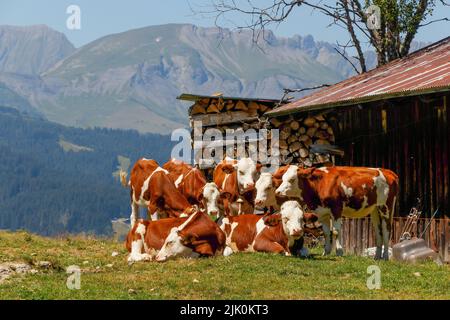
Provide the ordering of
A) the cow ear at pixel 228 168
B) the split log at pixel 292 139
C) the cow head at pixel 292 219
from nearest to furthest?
1. the cow head at pixel 292 219
2. the cow ear at pixel 228 168
3. the split log at pixel 292 139

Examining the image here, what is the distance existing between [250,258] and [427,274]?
3.33 m

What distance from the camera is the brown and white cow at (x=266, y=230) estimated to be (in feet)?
58.9

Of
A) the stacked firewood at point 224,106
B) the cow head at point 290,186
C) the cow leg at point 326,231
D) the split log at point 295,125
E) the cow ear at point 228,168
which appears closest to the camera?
the cow head at point 290,186

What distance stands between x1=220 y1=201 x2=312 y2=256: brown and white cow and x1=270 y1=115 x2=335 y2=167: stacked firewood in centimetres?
699

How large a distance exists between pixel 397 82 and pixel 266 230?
522cm

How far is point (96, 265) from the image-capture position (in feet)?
59.0

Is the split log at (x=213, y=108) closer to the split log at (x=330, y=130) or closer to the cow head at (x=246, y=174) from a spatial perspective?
the split log at (x=330, y=130)

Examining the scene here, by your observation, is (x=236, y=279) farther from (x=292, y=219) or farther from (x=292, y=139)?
(x=292, y=139)

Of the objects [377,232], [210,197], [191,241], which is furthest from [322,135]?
[191,241]

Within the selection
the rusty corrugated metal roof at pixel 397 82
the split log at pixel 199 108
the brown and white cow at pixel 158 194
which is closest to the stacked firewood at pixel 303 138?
the rusty corrugated metal roof at pixel 397 82

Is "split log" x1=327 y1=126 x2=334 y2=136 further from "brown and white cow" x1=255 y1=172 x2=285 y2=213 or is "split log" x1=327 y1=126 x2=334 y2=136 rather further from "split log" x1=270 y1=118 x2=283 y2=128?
"brown and white cow" x1=255 y1=172 x2=285 y2=213

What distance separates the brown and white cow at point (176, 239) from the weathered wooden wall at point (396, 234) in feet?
15.0

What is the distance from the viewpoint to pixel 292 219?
1791 centimetres
